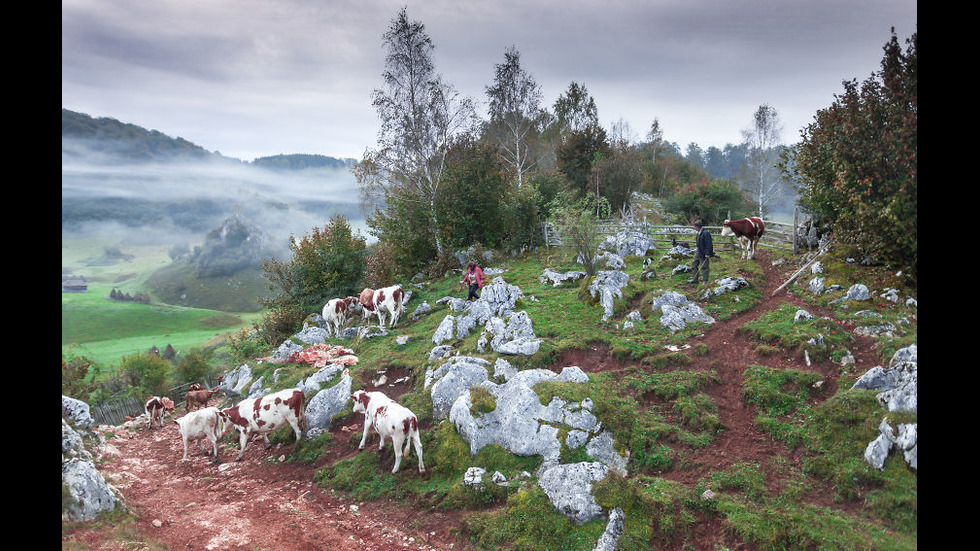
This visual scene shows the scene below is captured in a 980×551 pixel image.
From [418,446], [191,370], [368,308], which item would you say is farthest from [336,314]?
[191,370]

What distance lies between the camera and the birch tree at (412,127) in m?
24.2

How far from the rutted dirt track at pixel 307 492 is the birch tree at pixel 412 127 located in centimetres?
1655

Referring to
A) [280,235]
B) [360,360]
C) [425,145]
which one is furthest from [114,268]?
[360,360]

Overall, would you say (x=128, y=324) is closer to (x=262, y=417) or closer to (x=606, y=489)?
(x=262, y=417)

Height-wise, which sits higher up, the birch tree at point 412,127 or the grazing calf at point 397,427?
the birch tree at point 412,127

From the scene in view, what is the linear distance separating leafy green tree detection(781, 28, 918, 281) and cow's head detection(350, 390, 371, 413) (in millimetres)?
10856

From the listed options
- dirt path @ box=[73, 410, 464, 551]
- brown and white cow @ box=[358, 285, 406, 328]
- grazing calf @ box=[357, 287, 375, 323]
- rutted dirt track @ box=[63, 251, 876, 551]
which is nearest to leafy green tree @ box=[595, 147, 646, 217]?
brown and white cow @ box=[358, 285, 406, 328]

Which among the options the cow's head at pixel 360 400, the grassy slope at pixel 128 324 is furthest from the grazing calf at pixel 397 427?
the grassy slope at pixel 128 324

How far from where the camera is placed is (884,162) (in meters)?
8.33

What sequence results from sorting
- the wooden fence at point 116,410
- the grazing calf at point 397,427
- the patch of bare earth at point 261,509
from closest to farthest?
the patch of bare earth at point 261,509, the grazing calf at point 397,427, the wooden fence at point 116,410

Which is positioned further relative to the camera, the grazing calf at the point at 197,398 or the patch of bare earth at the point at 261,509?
the grazing calf at the point at 197,398

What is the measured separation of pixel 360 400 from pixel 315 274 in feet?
46.1

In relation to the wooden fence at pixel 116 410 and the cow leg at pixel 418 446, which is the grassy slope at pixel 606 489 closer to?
the cow leg at pixel 418 446
